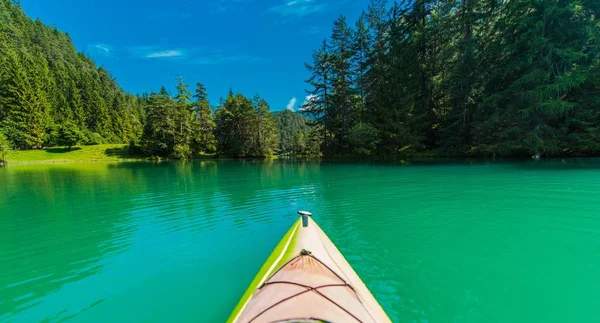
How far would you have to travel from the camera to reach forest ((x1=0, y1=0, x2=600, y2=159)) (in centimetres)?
2061

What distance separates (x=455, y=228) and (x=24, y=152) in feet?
217

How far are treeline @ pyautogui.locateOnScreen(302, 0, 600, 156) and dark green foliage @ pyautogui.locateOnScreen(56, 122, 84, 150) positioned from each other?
47210mm

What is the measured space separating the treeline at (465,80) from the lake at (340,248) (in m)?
14.9

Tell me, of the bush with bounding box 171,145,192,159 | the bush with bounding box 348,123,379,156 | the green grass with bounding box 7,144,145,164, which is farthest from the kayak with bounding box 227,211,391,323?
the green grass with bounding box 7,144,145,164

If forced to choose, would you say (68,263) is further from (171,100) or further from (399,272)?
(171,100)

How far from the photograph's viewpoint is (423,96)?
32.4 metres

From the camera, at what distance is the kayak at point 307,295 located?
2375mm

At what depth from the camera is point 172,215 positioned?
907 cm

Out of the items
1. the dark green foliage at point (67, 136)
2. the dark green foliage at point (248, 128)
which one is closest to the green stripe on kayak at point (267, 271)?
the dark green foliage at point (248, 128)

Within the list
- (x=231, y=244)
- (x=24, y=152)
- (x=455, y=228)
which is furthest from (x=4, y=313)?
(x=24, y=152)

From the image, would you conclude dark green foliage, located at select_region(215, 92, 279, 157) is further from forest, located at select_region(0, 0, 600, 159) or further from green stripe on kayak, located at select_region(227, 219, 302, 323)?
green stripe on kayak, located at select_region(227, 219, 302, 323)

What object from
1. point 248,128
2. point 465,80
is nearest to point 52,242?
point 465,80

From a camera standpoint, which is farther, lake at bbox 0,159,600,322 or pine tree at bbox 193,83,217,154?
pine tree at bbox 193,83,217,154

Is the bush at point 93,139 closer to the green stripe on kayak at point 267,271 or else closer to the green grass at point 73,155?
the green grass at point 73,155
